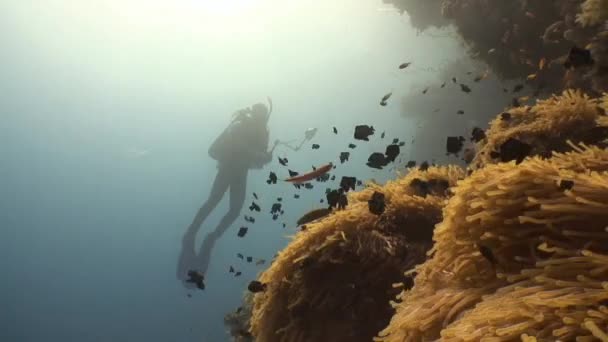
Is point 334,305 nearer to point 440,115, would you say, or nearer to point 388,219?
point 388,219

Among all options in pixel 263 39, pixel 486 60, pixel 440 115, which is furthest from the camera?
pixel 263 39

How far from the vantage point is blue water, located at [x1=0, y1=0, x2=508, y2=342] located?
283ft

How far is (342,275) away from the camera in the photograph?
340 centimetres

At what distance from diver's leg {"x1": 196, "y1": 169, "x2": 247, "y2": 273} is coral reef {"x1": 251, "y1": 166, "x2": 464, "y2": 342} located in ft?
71.0

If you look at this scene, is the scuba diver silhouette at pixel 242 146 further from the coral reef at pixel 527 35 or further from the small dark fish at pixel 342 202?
the small dark fish at pixel 342 202

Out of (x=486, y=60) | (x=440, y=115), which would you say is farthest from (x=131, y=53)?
(x=486, y=60)

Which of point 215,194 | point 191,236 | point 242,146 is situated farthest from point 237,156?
point 191,236

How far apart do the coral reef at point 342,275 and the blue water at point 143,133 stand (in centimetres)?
6616

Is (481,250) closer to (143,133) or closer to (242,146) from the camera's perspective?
(242,146)

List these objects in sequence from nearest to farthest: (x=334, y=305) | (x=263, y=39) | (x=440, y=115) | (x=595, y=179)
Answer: (x=595, y=179) → (x=334, y=305) → (x=440, y=115) → (x=263, y=39)

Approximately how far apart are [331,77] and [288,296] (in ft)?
439

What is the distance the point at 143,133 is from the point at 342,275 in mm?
163325

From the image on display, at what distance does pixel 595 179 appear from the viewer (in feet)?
5.79

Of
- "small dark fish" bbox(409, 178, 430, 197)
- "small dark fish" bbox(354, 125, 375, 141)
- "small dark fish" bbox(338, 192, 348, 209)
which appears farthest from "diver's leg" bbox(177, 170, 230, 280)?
"small dark fish" bbox(409, 178, 430, 197)
